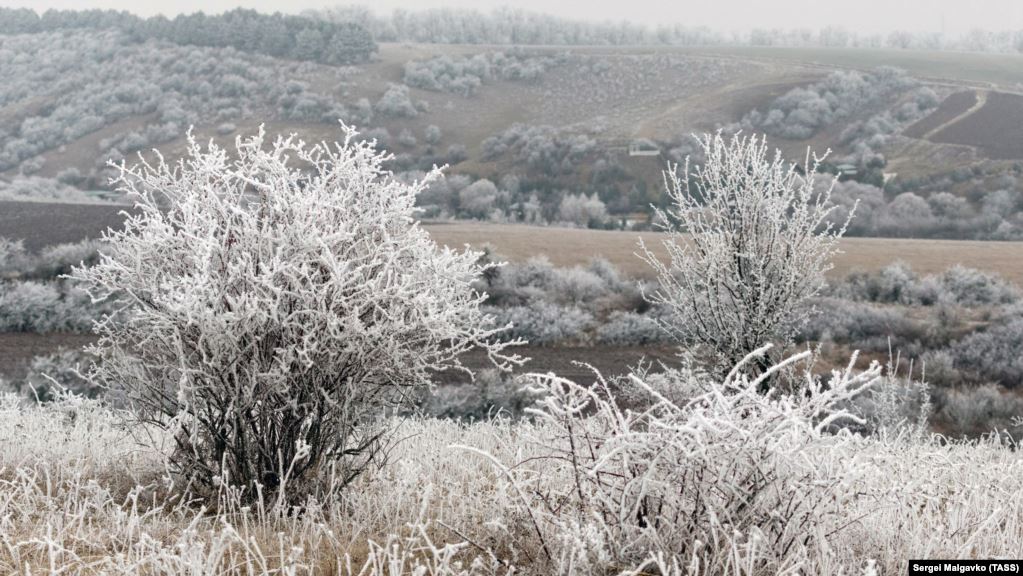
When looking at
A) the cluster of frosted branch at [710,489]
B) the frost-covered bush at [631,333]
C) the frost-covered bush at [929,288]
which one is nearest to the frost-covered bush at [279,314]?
the cluster of frosted branch at [710,489]

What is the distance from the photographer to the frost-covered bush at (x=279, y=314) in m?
4.24

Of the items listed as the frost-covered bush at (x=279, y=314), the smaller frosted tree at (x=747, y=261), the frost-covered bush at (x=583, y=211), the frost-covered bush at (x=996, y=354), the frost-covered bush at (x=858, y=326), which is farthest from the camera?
the frost-covered bush at (x=583, y=211)

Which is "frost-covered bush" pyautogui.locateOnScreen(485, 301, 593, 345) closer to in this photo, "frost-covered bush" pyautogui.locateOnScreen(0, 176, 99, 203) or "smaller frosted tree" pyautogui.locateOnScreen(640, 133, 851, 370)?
"smaller frosted tree" pyautogui.locateOnScreen(640, 133, 851, 370)

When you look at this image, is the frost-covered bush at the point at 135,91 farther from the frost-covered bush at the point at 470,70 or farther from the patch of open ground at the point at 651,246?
the patch of open ground at the point at 651,246

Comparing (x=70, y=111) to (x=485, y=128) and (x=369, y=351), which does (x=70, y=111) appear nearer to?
(x=485, y=128)

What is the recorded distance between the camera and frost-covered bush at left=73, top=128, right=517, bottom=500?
13.9 ft

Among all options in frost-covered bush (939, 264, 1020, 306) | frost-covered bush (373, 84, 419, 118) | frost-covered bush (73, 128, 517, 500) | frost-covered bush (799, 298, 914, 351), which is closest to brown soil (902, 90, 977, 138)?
frost-covered bush (939, 264, 1020, 306)

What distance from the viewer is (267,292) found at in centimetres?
434

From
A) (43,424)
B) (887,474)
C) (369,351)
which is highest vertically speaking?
(369,351)

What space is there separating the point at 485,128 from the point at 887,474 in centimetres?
7245

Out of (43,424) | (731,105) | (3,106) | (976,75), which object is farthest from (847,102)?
(3,106)

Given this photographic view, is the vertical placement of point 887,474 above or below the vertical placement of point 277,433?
below

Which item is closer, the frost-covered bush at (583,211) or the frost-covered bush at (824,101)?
the frost-covered bush at (583,211)

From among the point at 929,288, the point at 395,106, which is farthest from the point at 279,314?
the point at 395,106
